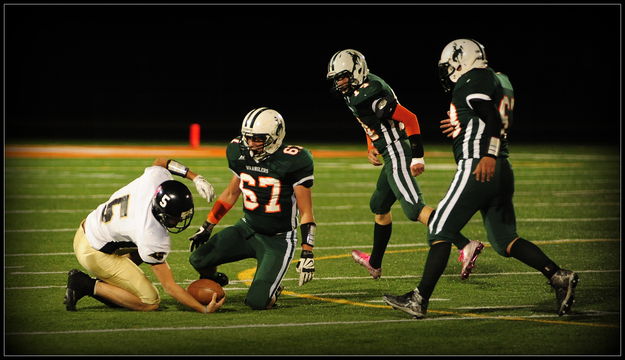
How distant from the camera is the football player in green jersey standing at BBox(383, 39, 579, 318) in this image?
223 inches

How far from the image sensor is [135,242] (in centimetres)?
583

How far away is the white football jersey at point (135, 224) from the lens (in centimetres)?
567

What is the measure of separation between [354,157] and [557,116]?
43.9 feet

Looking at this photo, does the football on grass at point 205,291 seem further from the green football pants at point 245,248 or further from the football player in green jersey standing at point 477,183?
the football player in green jersey standing at point 477,183

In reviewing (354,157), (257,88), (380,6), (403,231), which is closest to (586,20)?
(380,6)

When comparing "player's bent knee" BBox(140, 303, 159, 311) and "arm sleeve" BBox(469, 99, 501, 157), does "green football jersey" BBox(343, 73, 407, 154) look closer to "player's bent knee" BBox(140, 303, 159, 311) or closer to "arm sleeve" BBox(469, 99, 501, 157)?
"arm sleeve" BBox(469, 99, 501, 157)

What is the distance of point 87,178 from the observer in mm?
14125

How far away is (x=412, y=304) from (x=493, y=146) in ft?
3.22

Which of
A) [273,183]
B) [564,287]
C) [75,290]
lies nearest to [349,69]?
[273,183]

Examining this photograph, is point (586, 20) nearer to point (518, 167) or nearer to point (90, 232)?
point (518, 167)

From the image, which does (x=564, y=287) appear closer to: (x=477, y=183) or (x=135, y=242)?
(x=477, y=183)

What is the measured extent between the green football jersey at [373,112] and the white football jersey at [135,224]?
62.3 inches

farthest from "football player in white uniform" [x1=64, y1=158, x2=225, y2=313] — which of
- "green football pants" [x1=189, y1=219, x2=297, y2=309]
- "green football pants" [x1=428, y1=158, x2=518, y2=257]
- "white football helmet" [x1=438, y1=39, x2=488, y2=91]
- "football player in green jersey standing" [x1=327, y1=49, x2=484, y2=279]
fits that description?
"white football helmet" [x1=438, y1=39, x2=488, y2=91]

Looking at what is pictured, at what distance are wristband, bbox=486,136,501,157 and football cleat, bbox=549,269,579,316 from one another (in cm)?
76
